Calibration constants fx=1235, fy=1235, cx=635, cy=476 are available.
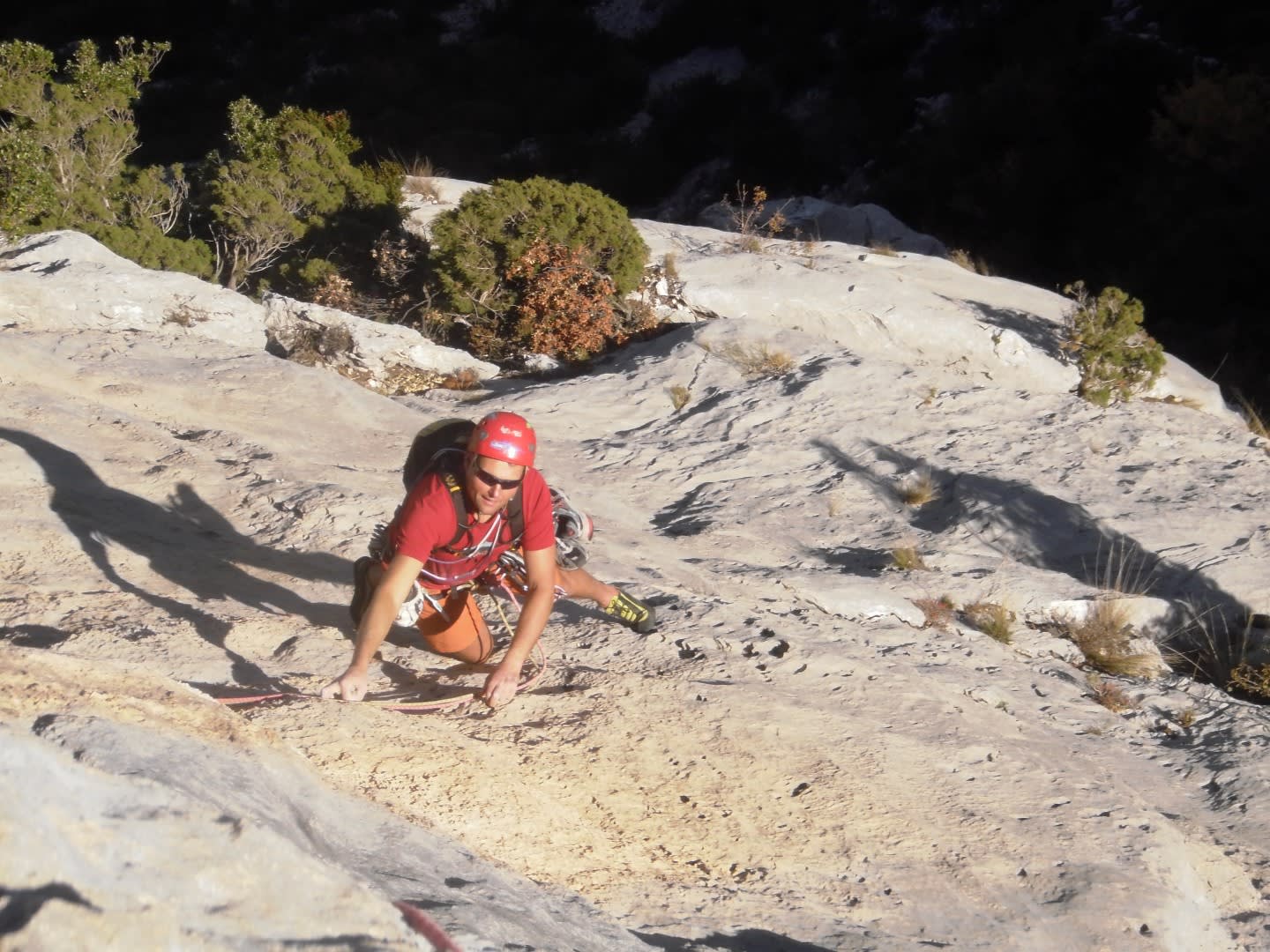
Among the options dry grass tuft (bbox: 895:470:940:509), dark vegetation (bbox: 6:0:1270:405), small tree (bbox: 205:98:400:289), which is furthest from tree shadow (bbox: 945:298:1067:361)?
small tree (bbox: 205:98:400:289)

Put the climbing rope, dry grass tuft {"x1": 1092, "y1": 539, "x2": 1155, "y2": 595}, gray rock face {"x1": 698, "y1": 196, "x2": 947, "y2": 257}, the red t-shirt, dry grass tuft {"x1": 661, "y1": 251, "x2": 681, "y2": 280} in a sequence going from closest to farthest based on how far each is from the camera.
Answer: the red t-shirt
the climbing rope
dry grass tuft {"x1": 1092, "y1": 539, "x2": 1155, "y2": 595}
dry grass tuft {"x1": 661, "y1": 251, "x2": 681, "y2": 280}
gray rock face {"x1": 698, "y1": 196, "x2": 947, "y2": 257}

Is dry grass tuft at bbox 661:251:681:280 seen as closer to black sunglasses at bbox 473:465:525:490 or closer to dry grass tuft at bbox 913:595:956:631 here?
dry grass tuft at bbox 913:595:956:631

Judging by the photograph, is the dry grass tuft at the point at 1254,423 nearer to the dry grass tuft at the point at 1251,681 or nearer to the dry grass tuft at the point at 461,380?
the dry grass tuft at the point at 1251,681

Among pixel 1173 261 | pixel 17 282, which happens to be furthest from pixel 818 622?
pixel 1173 261

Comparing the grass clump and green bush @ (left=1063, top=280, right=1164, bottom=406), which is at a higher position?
green bush @ (left=1063, top=280, right=1164, bottom=406)

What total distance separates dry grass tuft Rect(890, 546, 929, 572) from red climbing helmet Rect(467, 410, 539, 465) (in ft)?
12.4

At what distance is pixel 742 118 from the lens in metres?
23.4

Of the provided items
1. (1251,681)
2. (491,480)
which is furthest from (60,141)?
(1251,681)

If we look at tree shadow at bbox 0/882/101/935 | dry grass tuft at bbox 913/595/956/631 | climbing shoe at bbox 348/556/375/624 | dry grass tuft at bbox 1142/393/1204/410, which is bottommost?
dry grass tuft at bbox 913/595/956/631

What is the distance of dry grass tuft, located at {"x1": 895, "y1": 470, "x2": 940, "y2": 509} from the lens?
27.0 ft

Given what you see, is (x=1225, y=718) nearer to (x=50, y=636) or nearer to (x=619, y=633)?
(x=619, y=633)

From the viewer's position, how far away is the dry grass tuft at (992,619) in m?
6.39

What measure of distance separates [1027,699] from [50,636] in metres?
4.07

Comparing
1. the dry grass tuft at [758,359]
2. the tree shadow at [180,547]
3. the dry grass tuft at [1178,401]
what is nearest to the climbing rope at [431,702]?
the tree shadow at [180,547]
